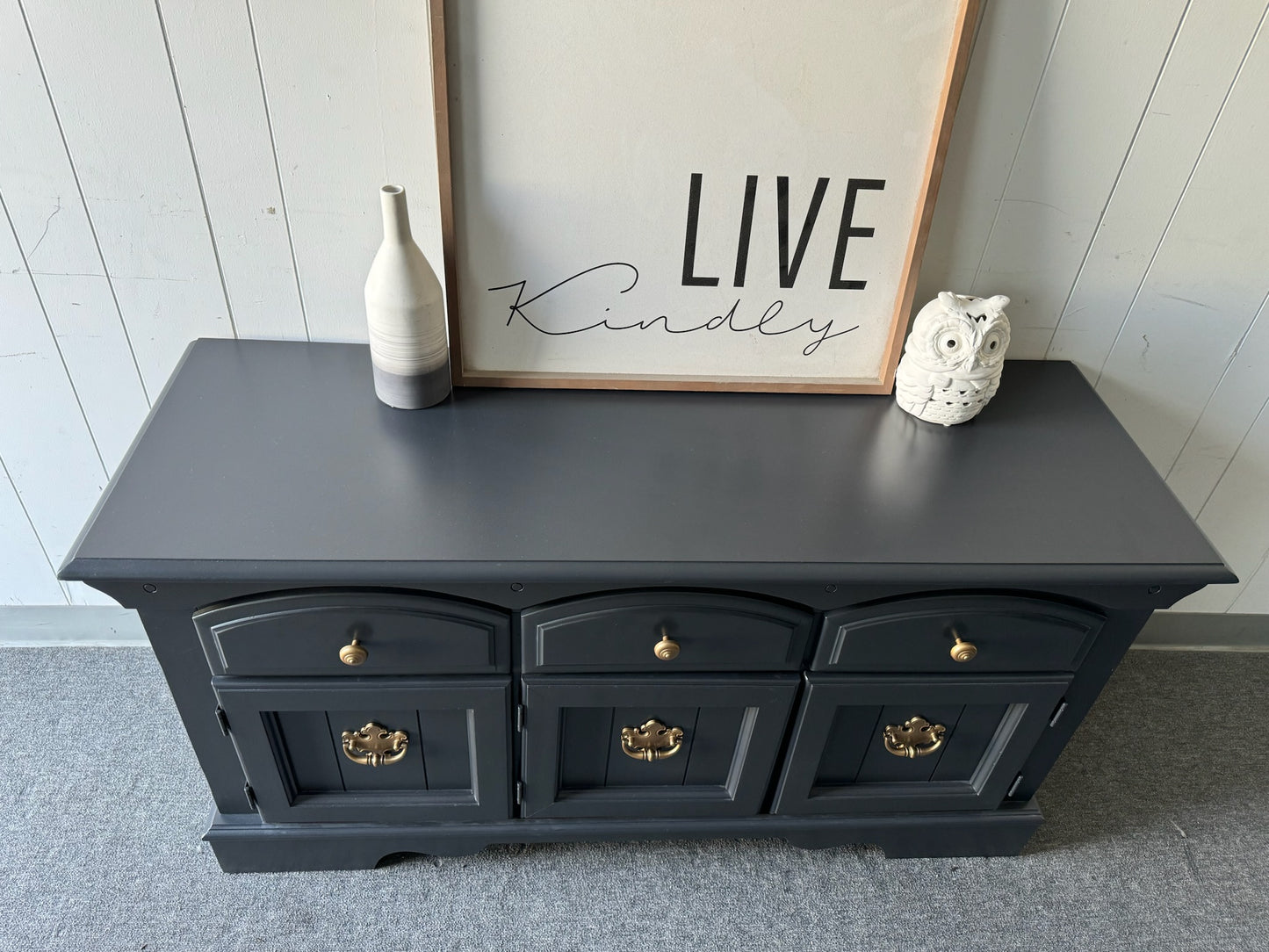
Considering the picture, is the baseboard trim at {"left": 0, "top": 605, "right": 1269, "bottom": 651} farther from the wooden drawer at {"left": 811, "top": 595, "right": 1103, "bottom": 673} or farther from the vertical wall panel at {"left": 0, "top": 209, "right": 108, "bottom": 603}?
the wooden drawer at {"left": 811, "top": 595, "right": 1103, "bottom": 673}

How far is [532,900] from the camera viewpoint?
137cm

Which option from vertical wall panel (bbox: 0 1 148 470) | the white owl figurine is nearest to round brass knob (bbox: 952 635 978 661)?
the white owl figurine

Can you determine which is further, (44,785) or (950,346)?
(44,785)

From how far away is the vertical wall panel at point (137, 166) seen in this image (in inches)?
41.2

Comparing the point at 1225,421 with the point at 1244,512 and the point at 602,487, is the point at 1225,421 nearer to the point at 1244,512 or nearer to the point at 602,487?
the point at 1244,512

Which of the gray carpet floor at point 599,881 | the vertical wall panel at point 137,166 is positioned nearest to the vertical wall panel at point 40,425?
the vertical wall panel at point 137,166

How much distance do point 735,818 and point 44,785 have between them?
44.3 inches

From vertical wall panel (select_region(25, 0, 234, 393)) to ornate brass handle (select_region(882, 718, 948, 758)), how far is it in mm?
1115

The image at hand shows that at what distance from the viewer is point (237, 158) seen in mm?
1139

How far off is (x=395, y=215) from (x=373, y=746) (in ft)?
2.30

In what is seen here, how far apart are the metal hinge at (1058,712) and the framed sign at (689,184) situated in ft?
1.67

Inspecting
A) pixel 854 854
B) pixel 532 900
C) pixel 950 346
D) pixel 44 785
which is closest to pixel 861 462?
pixel 950 346

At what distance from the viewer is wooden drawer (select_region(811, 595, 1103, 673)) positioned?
1090 mm

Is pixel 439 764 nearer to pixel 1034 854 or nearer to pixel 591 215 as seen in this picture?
pixel 591 215
